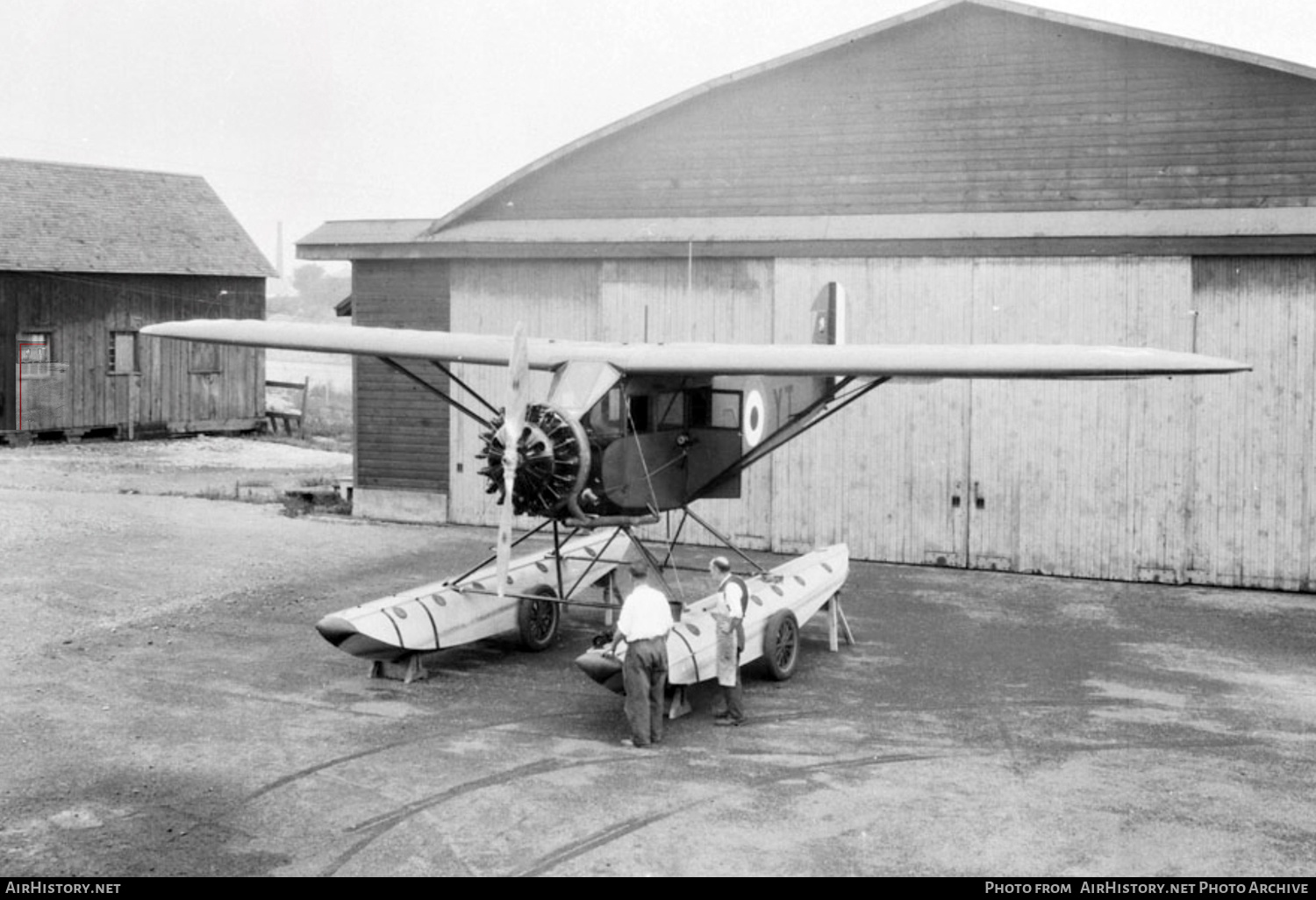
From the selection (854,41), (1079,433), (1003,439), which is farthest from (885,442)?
(854,41)

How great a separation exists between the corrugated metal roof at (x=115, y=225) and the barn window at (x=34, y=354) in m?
1.70

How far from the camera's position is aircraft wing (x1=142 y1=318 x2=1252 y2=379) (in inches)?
412

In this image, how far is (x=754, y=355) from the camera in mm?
12094

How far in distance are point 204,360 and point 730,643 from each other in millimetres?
27809

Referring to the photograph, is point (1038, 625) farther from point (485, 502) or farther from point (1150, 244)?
point (485, 502)

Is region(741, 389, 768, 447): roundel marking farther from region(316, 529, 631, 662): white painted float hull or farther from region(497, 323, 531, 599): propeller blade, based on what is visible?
region(497, 323, 531, 599): propeller blade

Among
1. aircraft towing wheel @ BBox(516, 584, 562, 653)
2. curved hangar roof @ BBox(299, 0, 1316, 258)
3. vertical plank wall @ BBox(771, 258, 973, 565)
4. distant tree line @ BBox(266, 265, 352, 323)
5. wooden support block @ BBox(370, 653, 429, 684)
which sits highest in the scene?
distant tree line @ BBox(266, 265, 352, 323)

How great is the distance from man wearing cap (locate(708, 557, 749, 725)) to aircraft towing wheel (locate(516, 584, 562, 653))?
8.70 feet

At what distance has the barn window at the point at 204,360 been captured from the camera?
34469 millimetres

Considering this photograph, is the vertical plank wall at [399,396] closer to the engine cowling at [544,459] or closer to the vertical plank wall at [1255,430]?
the engine cowling at [544,459]

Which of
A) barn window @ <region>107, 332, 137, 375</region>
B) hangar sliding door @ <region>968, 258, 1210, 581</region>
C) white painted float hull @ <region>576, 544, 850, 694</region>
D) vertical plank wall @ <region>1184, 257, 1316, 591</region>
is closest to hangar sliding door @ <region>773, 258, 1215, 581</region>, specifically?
hangar sliding door @ <region>968, 258, 1210, 581</region>

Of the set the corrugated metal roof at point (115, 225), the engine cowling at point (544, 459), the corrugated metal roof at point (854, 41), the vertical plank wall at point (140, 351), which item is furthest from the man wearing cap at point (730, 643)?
the corrugated metal roof at point (115, 225)

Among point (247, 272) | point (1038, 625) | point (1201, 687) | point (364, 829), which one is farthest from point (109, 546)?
point (247, 272)
